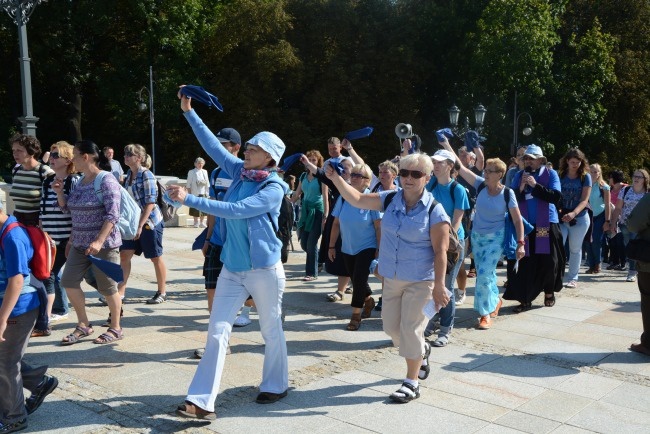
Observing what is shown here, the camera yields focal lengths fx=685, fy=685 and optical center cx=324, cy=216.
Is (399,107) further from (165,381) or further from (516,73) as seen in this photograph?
(165,381)

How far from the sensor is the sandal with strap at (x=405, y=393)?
4812mm

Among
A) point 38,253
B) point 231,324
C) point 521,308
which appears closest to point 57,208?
point 38,253

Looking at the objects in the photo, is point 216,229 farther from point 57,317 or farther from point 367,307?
point 57,317

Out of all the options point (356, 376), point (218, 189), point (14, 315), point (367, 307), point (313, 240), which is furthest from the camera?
point (313, 240)

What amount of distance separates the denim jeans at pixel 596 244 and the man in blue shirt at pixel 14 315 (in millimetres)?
9263

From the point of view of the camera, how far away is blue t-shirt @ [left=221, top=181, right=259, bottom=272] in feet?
15.0

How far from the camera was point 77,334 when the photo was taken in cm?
633

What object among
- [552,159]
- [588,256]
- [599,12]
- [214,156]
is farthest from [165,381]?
[599,12]

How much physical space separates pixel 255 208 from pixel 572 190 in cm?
582

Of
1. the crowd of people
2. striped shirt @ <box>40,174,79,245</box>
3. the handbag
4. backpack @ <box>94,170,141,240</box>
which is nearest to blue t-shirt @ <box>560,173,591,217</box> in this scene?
the crowd of people

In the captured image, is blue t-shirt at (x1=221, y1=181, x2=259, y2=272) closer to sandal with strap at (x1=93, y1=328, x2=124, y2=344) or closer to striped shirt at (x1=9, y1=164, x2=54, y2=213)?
sandal with strap at (x1=93, y1=328, x2=124, y2=344)

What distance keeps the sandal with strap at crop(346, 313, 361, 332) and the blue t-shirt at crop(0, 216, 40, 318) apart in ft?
11.4

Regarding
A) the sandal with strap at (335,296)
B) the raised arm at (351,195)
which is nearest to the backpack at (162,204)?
the sandal with strap at (335,296)

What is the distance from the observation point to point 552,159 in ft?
107
